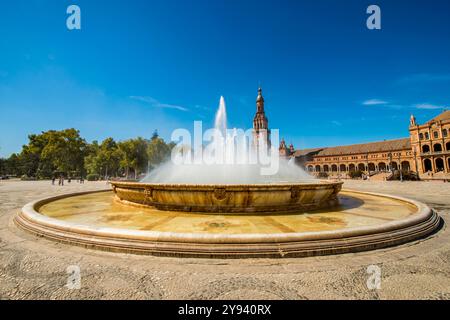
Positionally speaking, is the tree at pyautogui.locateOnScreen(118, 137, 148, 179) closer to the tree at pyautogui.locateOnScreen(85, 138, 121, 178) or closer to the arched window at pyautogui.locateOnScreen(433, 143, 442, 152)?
the tree at pyautogui.locateOnScreen(85, 138, 121, 178)

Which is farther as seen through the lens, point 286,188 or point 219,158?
point 219,158

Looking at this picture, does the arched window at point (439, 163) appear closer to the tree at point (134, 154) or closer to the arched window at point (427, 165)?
the arched window at point (427, 165)

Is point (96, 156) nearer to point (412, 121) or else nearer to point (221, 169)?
point (221, 169)

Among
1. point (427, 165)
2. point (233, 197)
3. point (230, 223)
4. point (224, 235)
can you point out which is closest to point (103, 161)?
point (233, 197)

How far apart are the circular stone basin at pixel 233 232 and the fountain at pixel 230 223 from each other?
16mm

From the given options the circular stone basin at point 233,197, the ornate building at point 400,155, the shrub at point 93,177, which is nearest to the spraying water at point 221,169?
the circular stone basin at point 233,197

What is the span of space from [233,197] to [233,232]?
1.71 meters

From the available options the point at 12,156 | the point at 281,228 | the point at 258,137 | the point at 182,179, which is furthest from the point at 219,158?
the point at 12,156

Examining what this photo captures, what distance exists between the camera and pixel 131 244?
147 inches

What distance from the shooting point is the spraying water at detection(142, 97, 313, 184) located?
35.9 ft

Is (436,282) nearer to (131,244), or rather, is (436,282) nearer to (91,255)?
(131,244)

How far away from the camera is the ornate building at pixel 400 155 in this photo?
5238 cm

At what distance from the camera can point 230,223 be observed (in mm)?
5254
